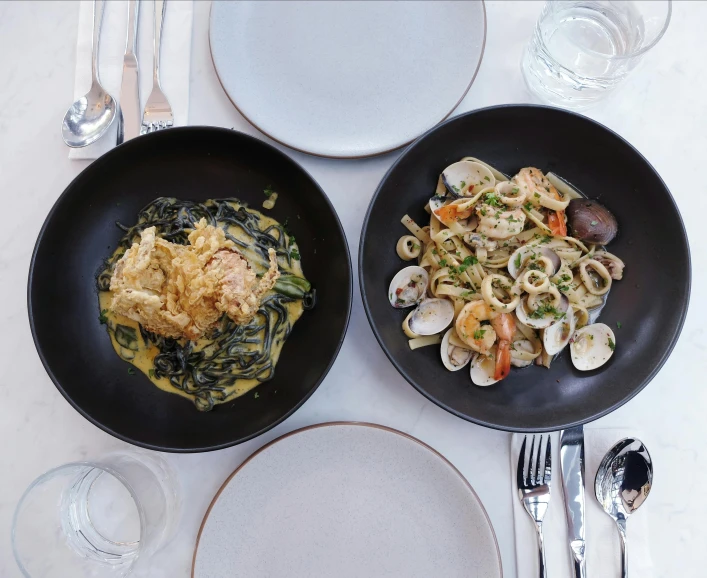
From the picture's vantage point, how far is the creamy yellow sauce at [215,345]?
2551 millimetres

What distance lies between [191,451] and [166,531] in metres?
0.49

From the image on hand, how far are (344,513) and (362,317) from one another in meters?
0.91

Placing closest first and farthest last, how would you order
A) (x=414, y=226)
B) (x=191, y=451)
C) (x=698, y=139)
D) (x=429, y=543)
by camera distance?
(x=191, y=451) < (x=429, y=543) < (x=414, y=226) < (x=698, y=139)

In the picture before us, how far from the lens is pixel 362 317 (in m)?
2.67

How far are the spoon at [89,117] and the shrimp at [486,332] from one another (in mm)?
1974

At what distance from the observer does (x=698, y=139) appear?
2832 mm

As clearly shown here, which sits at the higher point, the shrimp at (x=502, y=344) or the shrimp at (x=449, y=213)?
the shrimp at (x=449, y=213)

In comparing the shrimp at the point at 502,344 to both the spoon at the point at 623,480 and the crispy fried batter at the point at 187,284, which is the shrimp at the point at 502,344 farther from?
the crispy fried batter at the point at 187,284

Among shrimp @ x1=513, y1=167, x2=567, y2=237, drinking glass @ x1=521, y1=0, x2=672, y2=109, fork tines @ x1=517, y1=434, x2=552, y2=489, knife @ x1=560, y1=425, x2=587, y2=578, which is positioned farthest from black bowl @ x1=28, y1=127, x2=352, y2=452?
drinking glass @ x1=521, y1=0, x2=672, y2=109

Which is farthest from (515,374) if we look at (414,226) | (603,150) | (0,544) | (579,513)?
(0,544)

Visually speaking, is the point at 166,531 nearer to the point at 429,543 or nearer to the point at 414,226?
the point at 429,543

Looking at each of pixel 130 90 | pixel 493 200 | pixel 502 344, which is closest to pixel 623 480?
pixel 502 344

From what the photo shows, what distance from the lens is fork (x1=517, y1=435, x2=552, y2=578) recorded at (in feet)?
8.16

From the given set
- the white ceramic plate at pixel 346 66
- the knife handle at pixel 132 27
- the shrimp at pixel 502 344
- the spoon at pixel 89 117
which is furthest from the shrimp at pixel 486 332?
the knife handle at pixel 132 27
